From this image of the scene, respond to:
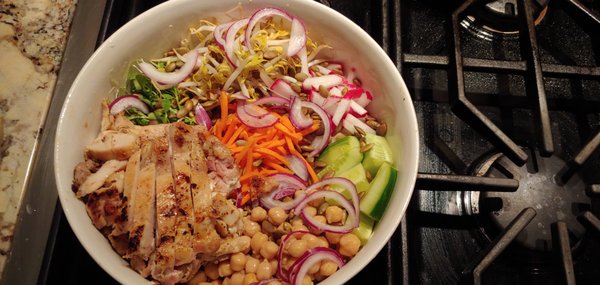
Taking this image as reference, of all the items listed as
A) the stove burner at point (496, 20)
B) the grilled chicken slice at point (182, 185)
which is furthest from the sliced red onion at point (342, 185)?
the stove burner at point (496, 20)

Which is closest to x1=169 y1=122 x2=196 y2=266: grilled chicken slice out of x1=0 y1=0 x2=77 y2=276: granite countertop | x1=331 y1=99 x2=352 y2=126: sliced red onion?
x1=331 y1=99 x2=352 y2=126: sliced red onion

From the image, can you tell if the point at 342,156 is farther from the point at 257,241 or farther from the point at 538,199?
the point at 538,199

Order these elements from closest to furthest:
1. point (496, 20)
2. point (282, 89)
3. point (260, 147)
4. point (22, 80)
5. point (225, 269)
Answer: point (225, 269)
point (260, 147)
point (282, 89)
point (22, 80)
point (496, 20)

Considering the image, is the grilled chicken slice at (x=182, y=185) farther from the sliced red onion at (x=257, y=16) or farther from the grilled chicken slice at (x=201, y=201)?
the sliced red onion at (x=257, y=16)

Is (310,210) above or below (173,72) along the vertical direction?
below

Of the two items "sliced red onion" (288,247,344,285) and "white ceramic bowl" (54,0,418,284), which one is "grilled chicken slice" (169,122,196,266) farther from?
"sliced red onion" (288,247,344,285)

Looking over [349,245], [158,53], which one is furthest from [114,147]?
[349,245]
